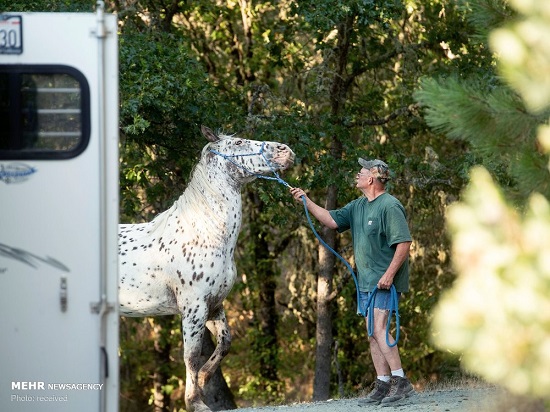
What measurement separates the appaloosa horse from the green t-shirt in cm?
86

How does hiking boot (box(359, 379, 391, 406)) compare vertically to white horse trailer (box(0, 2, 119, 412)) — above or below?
below

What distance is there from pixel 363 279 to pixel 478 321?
4228mm

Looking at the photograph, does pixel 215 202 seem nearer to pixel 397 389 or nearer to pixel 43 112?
pixel 397 389

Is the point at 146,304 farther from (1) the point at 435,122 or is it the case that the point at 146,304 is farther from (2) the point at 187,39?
(2) the point at 187,39

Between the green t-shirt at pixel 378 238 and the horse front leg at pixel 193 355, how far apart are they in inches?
52.8

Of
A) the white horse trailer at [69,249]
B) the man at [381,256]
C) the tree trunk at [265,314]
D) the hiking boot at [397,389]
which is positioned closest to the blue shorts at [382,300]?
the man at [381,256]

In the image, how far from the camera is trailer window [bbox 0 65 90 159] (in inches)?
222

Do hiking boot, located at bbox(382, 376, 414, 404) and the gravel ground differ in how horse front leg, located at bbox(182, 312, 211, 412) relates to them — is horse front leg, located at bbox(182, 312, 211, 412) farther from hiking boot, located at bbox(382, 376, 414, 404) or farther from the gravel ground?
hiking boot, located at bbox(382, 376, 414, 404)

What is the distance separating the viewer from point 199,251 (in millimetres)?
8164

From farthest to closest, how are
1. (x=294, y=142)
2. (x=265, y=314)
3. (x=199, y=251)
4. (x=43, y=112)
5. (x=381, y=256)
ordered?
(x=265, y=314), (x=294, y=142), (x=199, y=251), (x=381, y=256), (x=43, y=112)

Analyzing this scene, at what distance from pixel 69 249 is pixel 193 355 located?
288cm

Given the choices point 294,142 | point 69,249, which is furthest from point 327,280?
point 69,249

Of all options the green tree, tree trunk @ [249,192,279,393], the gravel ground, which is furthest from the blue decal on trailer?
tree trunk @ [249,192,279,393]

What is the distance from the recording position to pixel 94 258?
5582 mm
